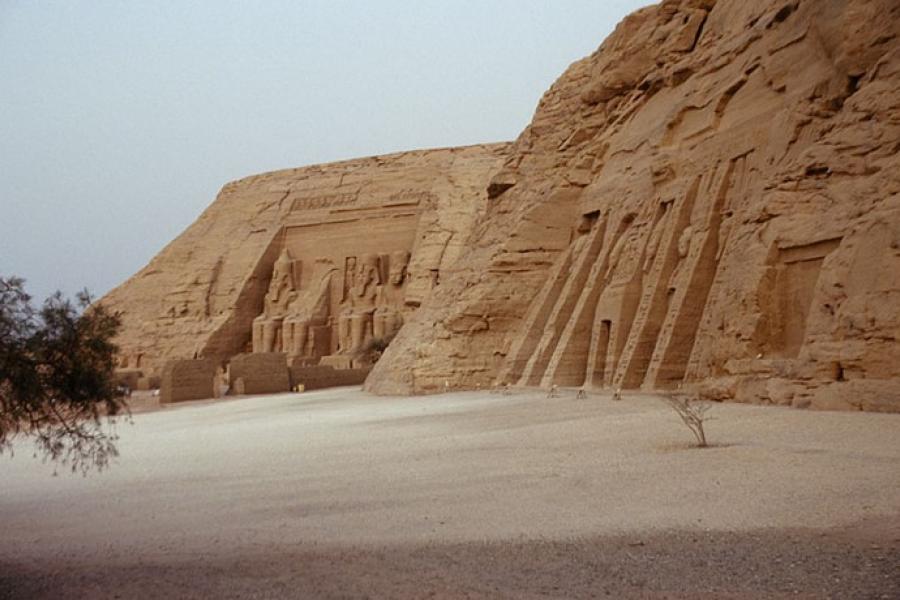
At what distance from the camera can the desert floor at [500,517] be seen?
15.0 ft

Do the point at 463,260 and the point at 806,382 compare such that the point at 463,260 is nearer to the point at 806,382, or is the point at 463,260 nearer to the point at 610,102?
the point at 610,102

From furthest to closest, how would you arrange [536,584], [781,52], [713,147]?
[713,147], [781,52], [536,584]

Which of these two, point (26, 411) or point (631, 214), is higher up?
point (631, 214)

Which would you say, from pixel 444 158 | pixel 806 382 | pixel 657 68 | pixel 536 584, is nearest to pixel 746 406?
pixel 806 382

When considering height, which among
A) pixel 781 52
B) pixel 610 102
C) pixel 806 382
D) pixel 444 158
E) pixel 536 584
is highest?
pixel 444 158

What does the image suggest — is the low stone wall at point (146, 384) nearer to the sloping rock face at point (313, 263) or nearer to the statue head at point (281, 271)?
the sloping rock face at point (313, 263)

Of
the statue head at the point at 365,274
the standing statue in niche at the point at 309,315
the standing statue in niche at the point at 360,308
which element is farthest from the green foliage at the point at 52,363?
the statue head at the point at 365,274

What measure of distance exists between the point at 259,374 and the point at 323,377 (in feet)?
8.33

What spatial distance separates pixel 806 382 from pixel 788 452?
3.31 m

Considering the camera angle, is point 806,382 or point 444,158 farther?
point 444,158

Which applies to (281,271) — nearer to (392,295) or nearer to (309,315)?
(309,315)

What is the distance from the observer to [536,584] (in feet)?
14.7

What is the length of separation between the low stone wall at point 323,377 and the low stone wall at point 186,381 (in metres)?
3.03

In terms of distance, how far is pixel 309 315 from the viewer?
4153cm
